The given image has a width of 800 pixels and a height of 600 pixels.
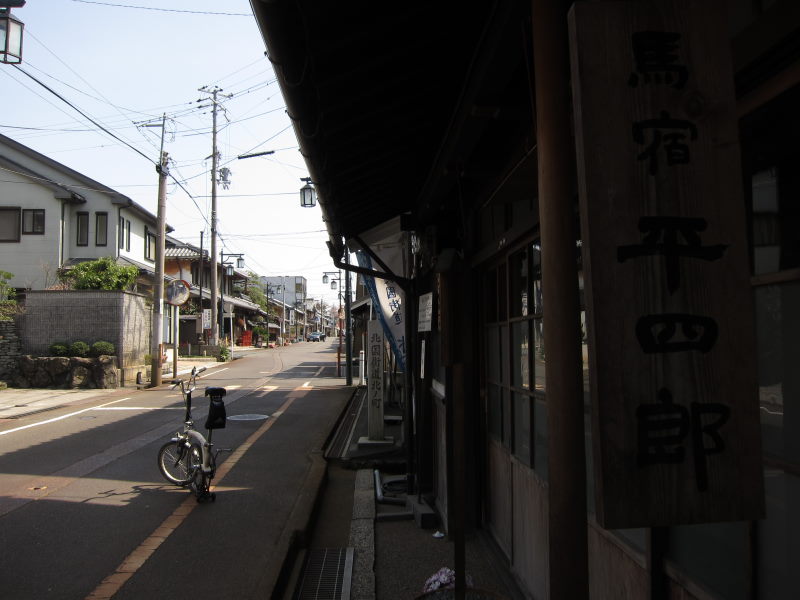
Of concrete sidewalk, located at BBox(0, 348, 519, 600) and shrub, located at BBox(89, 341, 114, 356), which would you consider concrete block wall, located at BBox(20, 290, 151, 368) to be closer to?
shrub, located at BBox(89, 341, 114, 356)

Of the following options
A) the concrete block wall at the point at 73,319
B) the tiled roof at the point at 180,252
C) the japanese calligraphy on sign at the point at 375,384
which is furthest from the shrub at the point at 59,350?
the tiled roof at the point at 180,252

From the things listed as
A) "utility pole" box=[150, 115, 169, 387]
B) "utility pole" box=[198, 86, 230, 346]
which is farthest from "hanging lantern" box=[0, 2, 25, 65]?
"utility pole" box=[198, 86, 230, 346]

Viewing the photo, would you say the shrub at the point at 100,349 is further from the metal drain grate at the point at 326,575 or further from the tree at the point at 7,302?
the metal drain grate at the point at 326,575

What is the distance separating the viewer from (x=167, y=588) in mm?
4562

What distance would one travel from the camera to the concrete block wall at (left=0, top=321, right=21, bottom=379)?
64.7ft

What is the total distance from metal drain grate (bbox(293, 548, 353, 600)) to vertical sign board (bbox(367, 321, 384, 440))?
14.4ft

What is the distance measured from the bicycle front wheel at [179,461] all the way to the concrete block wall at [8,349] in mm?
15665

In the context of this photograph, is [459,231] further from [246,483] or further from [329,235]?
[246,483]

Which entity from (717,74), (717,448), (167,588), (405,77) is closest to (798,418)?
(717,448)

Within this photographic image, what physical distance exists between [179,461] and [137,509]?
2.97 ft

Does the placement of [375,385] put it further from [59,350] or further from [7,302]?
[7,302]

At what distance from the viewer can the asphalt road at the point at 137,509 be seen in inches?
187

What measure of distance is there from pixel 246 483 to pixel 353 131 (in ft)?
18.0

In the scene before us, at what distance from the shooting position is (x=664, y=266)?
5.22 ft
